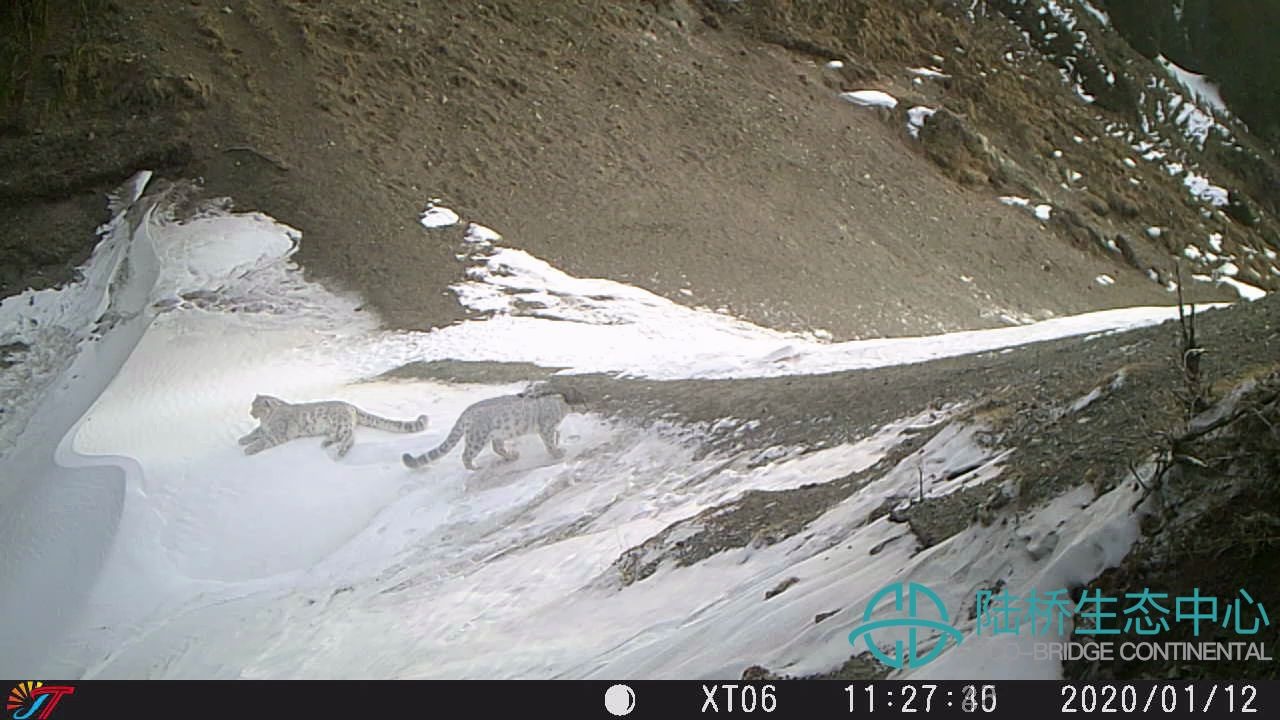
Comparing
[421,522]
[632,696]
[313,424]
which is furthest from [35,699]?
[313,424]

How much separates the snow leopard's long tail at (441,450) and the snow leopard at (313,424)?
2.59 ft

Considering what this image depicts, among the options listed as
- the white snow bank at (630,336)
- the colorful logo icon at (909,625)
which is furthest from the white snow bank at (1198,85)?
the colorful logo icon at (909,625)

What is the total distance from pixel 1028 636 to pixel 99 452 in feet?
27.5

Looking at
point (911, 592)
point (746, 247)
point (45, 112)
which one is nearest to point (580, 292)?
point (746, 247)

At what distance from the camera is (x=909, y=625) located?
4121 millimetres

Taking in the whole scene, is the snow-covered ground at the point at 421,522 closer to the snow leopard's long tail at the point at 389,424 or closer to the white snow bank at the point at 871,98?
the snow leopard's long tail at the point at 389,424

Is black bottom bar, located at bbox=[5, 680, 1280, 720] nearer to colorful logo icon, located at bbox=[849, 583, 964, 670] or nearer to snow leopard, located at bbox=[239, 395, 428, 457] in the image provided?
colorful logo icon, located at bbox=[849, 583, 964, 670]

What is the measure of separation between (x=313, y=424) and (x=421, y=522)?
1904mm

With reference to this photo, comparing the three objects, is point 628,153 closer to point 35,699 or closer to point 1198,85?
point 1198,85

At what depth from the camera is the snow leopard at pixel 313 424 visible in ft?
30.7

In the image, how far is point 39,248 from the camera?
16672 mm

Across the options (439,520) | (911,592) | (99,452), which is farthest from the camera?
(99,452)

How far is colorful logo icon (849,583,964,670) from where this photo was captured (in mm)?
3953

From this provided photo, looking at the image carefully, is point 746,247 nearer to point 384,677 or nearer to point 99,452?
point 99,452
